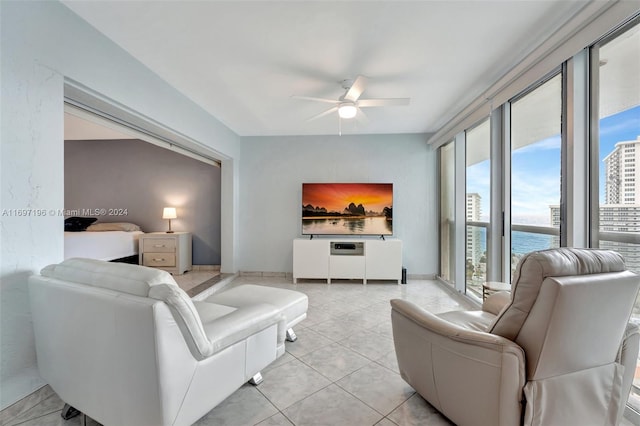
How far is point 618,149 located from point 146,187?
19.5 feet

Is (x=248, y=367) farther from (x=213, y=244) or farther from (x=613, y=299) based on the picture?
(x=213, y=244)

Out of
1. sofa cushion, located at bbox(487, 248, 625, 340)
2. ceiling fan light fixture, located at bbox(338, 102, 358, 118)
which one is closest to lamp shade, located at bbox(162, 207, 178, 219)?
ceiling fan light fixture, located at bbox(338, 102, 358, 118)

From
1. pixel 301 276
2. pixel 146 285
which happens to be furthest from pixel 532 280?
pixel 301 276

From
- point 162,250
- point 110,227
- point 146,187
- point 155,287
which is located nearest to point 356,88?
point 155,287

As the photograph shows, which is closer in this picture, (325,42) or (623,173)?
(623,173)

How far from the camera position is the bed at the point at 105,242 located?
3607 mm

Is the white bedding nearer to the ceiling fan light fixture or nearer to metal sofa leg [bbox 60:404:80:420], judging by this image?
metal sofa leg [bbox 60:404:80:420]

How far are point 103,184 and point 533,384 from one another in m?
6.31

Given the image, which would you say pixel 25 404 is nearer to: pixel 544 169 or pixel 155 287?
pixel 155 287

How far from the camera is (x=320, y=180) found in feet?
14.9

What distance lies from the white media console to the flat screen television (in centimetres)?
25

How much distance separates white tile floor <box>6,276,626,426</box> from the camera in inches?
55.4

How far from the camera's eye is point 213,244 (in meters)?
4.79

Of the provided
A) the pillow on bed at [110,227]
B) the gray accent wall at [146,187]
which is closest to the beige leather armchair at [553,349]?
the gray accent wall at [146,187]
